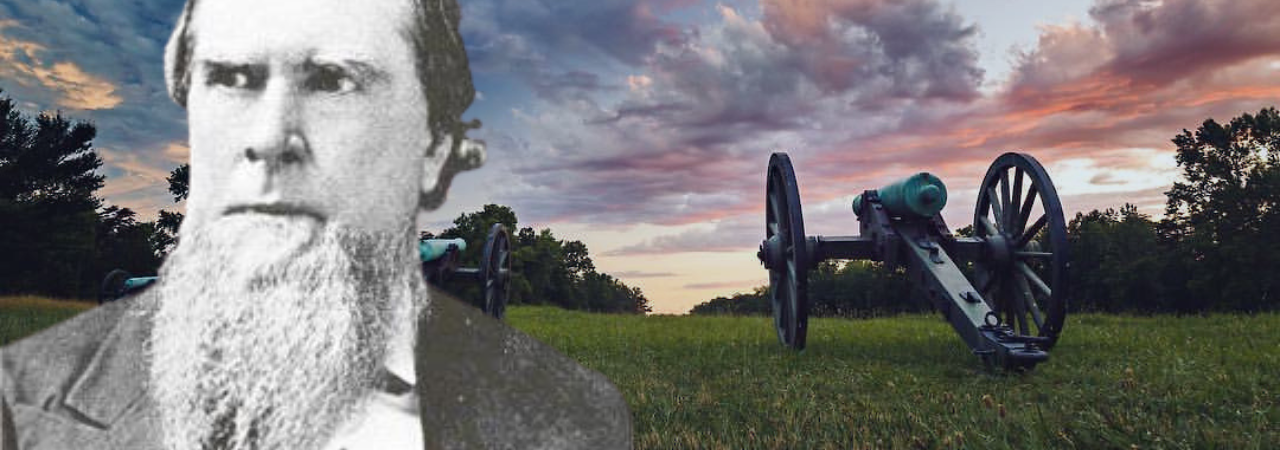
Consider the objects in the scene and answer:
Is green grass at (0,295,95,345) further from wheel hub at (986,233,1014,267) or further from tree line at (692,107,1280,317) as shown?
tree line at (692,107,1280,317)

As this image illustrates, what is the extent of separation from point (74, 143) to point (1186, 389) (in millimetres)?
4826

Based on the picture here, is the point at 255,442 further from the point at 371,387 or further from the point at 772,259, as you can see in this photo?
the point at 772,259

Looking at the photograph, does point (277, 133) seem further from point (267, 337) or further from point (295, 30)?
point (267, 337)

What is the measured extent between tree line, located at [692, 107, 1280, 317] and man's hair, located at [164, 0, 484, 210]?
23852 mm

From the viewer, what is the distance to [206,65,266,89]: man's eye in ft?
3.58

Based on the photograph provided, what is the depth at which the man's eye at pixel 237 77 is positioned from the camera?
1.09 m

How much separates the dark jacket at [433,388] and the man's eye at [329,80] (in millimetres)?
386

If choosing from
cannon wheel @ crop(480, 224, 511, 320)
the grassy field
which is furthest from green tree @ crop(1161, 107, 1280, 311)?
cannon wheel @ crop(480, 224, 511, 320)

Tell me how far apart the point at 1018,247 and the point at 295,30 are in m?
6.67

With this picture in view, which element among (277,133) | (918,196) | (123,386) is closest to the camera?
(277,133)

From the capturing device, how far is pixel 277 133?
1.06 meters

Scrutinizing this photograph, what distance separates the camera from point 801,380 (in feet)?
15.6

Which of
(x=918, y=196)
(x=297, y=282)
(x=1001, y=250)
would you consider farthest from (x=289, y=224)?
(x=1001, y=250)

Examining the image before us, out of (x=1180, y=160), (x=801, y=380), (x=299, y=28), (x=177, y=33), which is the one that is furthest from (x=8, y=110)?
(x=1180, y=160)
